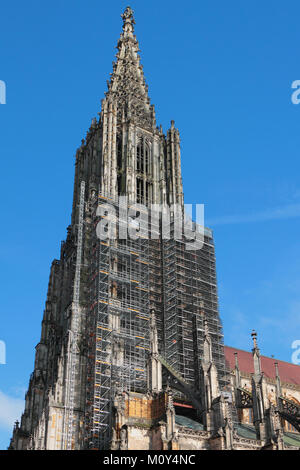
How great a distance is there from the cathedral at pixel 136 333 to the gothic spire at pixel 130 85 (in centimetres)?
29

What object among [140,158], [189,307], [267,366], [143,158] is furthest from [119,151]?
[267,366]

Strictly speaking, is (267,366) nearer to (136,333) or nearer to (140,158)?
(136,333)

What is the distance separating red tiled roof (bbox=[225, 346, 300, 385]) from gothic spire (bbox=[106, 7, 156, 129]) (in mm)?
22786

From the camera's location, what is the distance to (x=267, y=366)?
58.4 meters

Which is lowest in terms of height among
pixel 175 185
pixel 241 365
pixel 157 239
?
pixel 241 365

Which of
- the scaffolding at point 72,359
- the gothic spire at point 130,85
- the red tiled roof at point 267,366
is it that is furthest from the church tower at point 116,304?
the red tiled roof at point 267,366

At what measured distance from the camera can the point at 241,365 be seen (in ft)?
181

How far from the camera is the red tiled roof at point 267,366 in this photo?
55188 mm

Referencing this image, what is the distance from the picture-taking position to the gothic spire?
57.2 meters

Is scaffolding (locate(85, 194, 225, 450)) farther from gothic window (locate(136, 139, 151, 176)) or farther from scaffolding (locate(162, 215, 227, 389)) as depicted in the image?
gothic window (locate(136, 139, 151, 176))
